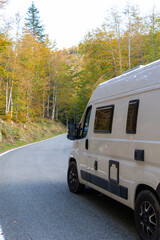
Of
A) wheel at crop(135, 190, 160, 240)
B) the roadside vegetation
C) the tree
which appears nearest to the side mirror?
wheel at crop(135, 190, 160, 240)

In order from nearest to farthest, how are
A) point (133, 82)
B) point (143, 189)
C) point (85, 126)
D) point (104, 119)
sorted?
1. point (143, 189)
2. point (133, 82)
3. point (104, 119)
4. point (85, 126)

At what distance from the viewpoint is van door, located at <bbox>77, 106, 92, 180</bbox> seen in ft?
19.5

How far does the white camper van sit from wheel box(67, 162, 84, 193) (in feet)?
1.94

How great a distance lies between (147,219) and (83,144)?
2.63 metres

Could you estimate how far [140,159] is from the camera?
3818 millimetres

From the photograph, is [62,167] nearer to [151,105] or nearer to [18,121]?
[151,105]

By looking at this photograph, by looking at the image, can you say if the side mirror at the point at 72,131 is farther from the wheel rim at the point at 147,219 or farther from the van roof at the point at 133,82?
the wheel rim at the point at 147,219

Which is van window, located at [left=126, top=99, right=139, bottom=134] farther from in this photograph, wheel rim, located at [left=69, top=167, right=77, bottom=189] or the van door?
wheel rim, located at [left=69, top=167, right=77, bottom=189]

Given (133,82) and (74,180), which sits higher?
(133,82)

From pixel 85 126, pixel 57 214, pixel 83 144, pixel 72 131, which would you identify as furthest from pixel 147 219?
pixel 72 131

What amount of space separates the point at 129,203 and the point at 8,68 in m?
24.6

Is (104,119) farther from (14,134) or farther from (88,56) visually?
(14,134)

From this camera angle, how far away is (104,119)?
16.9 ft

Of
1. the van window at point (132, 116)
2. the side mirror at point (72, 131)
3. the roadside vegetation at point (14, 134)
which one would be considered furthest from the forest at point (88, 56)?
the van window at point (132, 116)
